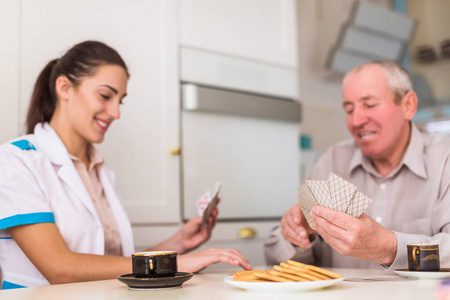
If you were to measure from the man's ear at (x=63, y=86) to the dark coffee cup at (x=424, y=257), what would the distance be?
1173mm

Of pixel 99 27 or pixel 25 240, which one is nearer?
pixel 25 240

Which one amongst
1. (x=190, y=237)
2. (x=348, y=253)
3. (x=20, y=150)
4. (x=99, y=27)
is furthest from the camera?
(x=99, y=27)

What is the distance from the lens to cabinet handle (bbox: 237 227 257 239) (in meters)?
2.37

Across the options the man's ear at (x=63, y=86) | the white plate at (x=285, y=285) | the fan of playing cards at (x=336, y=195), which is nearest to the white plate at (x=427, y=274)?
the fan of playing cards at (x=336, y=195)

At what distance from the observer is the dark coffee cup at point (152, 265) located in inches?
42.2

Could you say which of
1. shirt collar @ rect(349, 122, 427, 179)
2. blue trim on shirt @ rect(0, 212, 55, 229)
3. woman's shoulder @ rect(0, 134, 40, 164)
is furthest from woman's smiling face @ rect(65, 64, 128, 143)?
shirt collar @ rect(349, 122, 427, 179)

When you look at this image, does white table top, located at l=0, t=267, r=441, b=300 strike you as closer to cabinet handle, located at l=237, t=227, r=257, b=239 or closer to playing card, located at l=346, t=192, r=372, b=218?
playing card, located at l=346, t=192, r=372, b=218

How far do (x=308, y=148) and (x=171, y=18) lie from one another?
1580 mm

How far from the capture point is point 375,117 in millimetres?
1942

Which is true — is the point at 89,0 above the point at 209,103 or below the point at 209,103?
above

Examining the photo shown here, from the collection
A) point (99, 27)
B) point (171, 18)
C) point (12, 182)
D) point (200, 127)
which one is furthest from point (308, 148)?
point (12, 182)

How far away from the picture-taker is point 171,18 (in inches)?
87.3

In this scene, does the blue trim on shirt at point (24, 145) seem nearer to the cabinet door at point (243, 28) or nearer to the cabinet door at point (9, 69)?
the cabinet door at point (9, 69)

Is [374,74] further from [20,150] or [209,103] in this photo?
[20,150]
